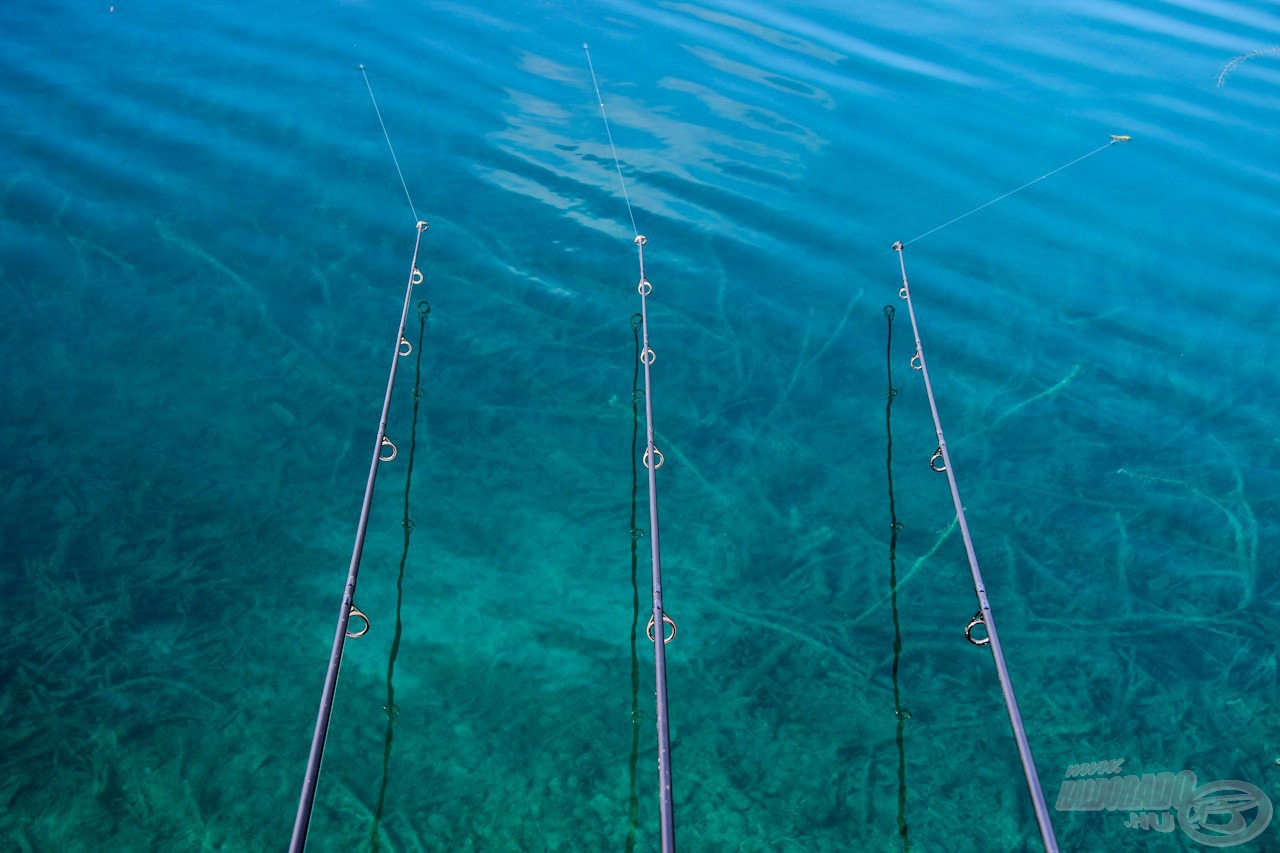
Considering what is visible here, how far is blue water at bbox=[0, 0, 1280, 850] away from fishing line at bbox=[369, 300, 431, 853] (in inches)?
1.7

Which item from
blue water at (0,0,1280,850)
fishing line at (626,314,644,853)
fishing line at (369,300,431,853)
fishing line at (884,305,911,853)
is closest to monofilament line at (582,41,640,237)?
blue water at (0,0,1280,850)

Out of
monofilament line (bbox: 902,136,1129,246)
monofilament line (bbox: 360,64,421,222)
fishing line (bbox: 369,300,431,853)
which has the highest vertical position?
monofilament line (bbox: 902,136,1129,246)

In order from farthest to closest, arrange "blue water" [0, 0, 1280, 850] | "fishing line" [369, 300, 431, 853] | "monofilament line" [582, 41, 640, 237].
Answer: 1. "monofilament line" [582, 41, 640, 237]
2. "blue water" [0, 0, 1280, 850]
3. "fishing line" [369, 300, 431, 853]

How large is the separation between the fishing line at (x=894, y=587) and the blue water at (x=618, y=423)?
0.04 metres

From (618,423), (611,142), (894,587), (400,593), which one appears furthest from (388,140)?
(894,587)

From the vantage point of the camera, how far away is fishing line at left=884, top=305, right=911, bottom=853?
4.08m

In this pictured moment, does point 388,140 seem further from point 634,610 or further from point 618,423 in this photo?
point 634,610

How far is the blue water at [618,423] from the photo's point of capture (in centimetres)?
419

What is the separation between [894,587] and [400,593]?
2530 mm

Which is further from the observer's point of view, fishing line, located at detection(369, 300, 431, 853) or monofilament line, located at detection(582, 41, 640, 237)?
monofilament line, located at detection(582, 41, 640, 237)

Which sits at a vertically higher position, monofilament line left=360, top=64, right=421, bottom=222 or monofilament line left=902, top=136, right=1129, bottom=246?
monofilament line left=902, top=136, right=1129, bottom=246

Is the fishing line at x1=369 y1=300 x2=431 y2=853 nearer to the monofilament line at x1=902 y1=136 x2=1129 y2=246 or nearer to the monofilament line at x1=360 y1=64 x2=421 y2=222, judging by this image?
the monofilament line at x1=360 y1=64 x2=421 y2=222

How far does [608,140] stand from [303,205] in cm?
256

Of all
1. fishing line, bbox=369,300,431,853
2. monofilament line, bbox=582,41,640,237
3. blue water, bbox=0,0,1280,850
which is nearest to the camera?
fishing line, bbox=369,300,431,853
